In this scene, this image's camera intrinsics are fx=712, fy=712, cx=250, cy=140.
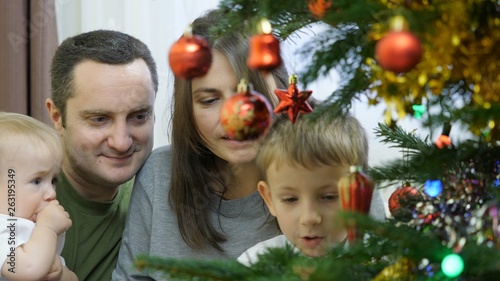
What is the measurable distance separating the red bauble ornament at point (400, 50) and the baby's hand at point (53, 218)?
3.30 feet

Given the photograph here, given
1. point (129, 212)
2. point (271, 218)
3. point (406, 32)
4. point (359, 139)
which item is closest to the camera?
point (406, 32)

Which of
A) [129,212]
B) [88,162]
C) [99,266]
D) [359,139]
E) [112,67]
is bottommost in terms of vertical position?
[99,266]

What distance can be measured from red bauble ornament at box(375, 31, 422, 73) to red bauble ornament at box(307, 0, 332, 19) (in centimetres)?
13

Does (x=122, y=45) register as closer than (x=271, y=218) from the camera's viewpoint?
No

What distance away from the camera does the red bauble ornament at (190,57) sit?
73 cm

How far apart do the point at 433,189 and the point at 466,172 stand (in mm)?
41

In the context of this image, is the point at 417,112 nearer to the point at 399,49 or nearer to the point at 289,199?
the point at 399,49

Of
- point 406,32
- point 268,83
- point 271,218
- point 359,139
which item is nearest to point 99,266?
point 271,218

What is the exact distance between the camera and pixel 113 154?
64.9 inches

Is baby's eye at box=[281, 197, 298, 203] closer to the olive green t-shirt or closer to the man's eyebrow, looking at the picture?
the man's eyebrow

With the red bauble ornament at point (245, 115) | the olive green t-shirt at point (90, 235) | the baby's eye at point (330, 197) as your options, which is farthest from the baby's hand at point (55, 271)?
the red bauble ornament at point (245, 115)

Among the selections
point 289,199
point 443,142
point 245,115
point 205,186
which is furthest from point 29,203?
point 443,142

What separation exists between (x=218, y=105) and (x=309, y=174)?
0.36 m

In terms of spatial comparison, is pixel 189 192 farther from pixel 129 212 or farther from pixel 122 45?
pixel 122 45
